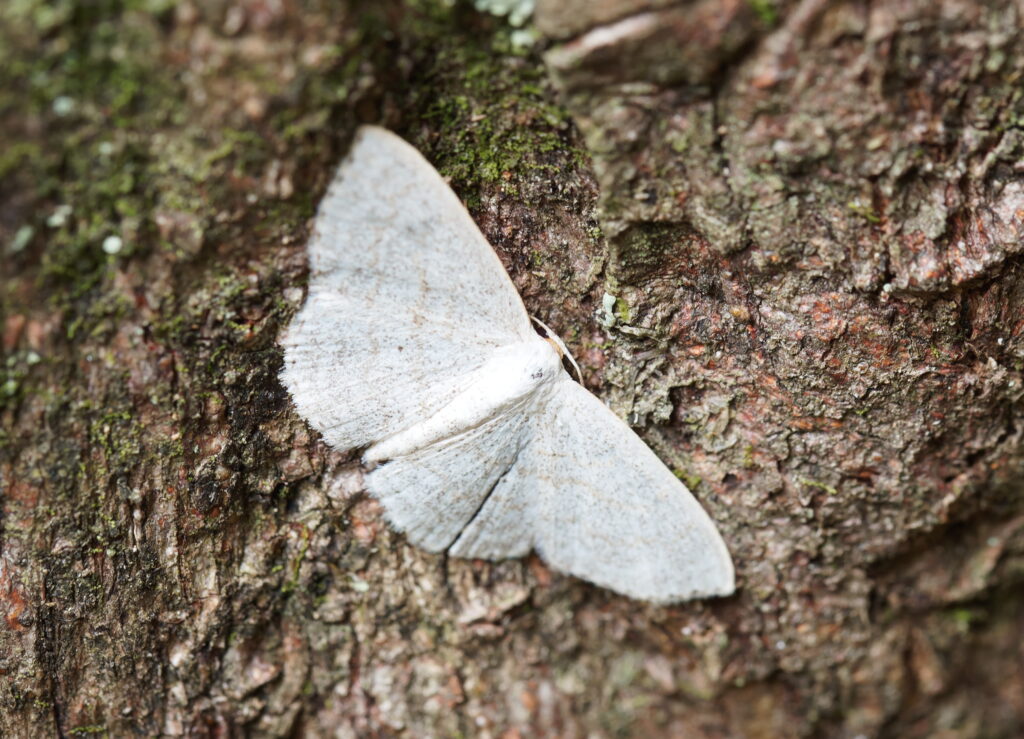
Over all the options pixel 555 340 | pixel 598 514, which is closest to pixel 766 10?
pixel 555 340

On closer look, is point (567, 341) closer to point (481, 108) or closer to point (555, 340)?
point (555, 340)

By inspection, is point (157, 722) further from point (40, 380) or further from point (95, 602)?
point (40, 380)

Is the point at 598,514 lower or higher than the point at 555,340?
lower

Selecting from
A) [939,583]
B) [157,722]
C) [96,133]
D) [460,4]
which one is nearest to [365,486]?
[157,722]

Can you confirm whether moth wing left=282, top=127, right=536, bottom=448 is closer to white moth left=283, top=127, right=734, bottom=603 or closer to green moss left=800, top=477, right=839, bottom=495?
white moth left=283, top=127, right=734, bottom=603

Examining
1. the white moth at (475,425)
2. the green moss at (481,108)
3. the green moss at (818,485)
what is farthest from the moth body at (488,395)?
the green moss at (818,485)

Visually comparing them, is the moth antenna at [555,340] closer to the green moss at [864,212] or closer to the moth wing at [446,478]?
the moth wing at [446,478]

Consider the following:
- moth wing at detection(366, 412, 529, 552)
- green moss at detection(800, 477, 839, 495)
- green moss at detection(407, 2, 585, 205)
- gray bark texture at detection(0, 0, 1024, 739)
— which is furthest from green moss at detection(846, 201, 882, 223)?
moth wing at detection(366, 412, 529, 552)
